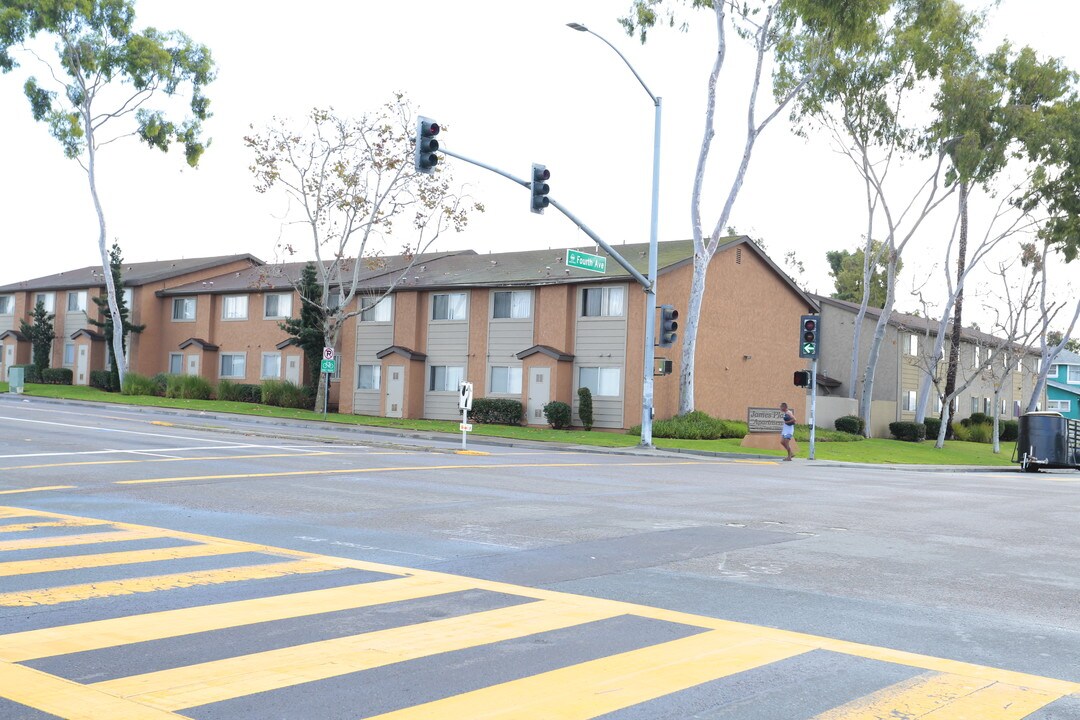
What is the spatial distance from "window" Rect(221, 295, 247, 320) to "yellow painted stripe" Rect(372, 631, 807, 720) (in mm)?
51023

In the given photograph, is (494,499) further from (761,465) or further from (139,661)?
(761,465)

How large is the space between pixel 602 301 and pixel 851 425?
50.3 ft

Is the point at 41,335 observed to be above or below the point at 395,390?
above

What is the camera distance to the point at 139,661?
19.6 ft

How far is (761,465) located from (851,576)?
17921mm

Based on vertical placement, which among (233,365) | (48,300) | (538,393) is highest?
(48,300)

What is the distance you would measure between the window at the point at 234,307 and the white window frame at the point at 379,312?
28.6ft

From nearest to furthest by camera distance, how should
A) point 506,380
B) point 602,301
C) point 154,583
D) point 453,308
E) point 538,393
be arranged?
point 154,583 < point 602,301 < point 538,393 < point 506,380 < point 453,308

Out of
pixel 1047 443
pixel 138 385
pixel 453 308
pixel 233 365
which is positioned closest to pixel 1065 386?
pixel 1047 443

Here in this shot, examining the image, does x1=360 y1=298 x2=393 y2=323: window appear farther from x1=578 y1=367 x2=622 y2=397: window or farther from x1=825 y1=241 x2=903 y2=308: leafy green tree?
x1=825 y1=241 x2=903 y2=308: leafy green tree

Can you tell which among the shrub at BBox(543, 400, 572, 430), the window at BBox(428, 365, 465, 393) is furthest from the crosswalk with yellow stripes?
the window at BBox(428, 365, 465, 393)

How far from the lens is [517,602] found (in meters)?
7.94

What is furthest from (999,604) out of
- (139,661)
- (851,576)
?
(139,661)

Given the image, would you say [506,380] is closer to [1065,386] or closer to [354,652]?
[354,652]
